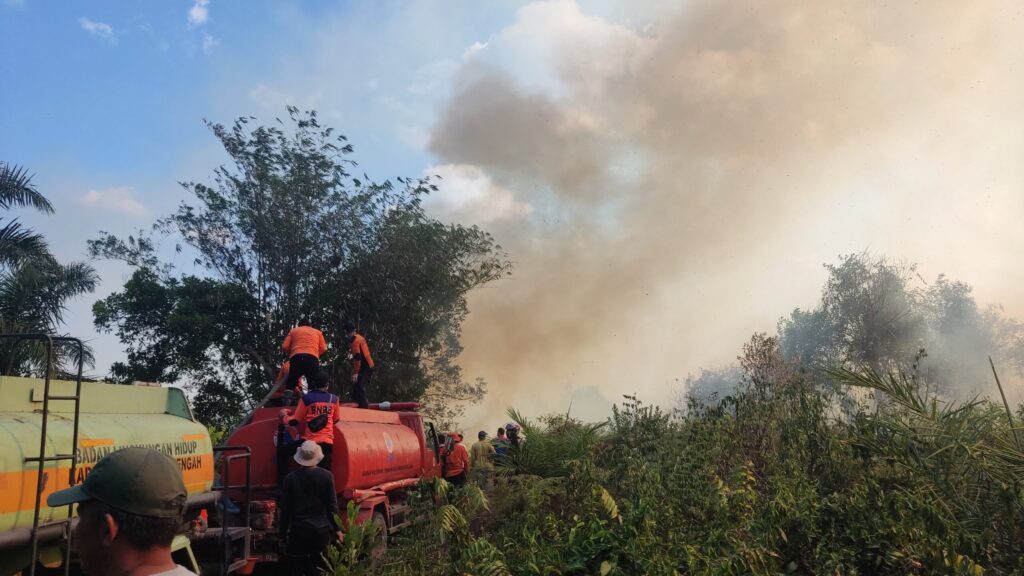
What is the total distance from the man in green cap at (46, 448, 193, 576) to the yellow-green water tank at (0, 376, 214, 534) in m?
3.22

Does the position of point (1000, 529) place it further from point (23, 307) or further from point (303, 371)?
point (23, 307)

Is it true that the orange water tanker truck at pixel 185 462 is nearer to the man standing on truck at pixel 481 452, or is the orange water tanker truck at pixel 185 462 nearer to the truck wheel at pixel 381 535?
the truck wheel at pixel 381 535

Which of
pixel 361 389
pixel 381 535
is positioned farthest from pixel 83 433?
pixel 361 389

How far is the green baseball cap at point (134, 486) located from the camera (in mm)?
2285

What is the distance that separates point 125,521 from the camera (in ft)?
7.45

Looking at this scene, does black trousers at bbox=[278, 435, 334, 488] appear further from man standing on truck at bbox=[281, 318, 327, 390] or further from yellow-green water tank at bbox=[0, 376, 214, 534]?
yellow-green water tank at bbox=[0, 376, 214, 534]

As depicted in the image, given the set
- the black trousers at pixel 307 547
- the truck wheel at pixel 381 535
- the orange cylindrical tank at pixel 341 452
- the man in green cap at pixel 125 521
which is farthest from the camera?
the orange cylindrical tank at pixel 341 452

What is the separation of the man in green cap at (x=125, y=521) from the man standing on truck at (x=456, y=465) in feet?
37.8

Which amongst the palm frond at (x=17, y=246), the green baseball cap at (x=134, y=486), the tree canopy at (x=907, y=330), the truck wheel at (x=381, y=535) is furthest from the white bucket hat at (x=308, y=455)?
the tree canopy at (x=907, y=330)

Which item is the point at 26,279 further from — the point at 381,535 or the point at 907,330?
the point at 907,330

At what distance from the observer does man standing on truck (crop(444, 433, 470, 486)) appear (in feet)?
44.6

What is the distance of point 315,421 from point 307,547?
6.29ft

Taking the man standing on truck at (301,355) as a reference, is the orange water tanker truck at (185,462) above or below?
below

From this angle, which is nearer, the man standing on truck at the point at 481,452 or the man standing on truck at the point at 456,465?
the man standing on truck at the point at 456,465
